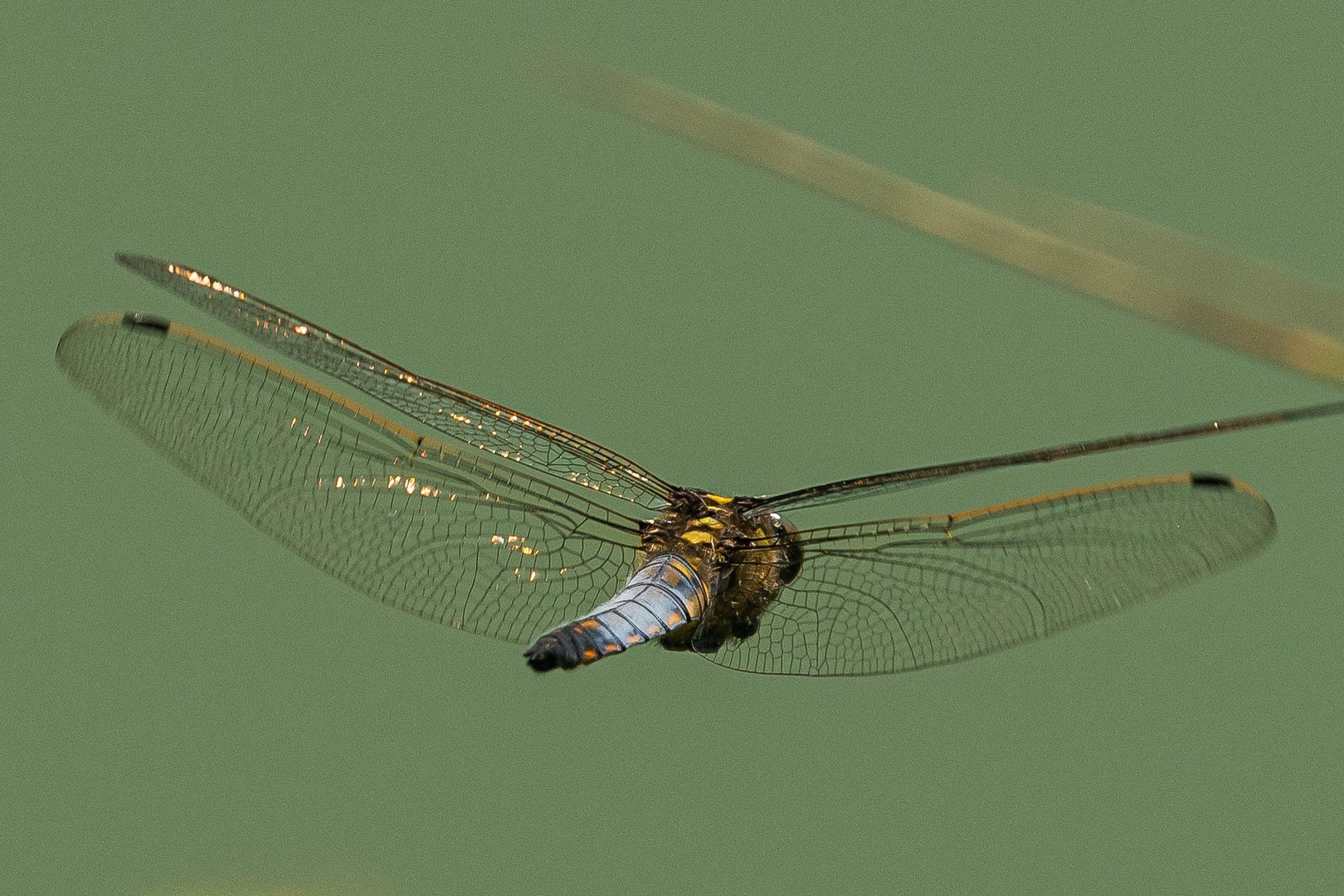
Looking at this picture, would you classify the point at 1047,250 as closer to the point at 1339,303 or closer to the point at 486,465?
the point at 1339,303

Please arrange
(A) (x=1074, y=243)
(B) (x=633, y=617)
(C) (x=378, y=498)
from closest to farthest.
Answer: (B) (x=633, y=617), (C) (x=378, y=498), (A) (x=1074, y=243)

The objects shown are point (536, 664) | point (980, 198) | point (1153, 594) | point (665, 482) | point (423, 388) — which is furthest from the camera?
point (980, 198)

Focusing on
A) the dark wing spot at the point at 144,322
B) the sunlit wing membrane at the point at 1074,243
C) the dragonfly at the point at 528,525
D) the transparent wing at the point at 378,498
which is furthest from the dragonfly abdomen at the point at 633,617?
the dark wing spot at the point at 144,322

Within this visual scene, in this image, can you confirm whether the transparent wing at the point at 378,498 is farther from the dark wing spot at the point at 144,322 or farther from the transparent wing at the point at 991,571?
the transparent wing at the point at 991,571

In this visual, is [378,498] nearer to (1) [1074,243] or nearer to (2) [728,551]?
(2) [728,551]

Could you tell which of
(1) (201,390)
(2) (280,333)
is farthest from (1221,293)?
(1) (201,390)

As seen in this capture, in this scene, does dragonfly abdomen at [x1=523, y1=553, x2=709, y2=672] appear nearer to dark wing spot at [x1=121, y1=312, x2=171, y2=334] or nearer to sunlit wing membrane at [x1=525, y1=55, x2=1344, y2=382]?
sunlit wing membrane at [x1=525, y1=55, x2=1344, y2=382]

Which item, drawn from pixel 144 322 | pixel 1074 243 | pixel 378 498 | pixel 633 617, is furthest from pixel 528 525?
pixel 1074 243
